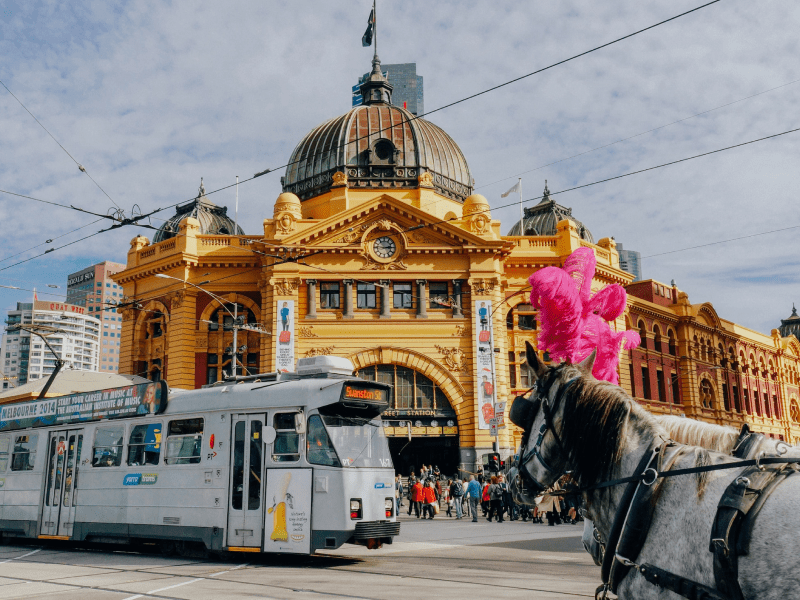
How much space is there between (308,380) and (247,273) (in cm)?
2629

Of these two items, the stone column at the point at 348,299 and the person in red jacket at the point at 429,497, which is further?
the stone column at the point at 348,299

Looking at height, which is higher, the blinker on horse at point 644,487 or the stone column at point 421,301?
the stone column at point 421,301

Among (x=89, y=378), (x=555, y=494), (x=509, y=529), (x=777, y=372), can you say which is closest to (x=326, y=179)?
(x=89, y=378)

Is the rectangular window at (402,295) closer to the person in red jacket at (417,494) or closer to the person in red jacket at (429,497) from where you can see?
the person in red jacket at (417,494)

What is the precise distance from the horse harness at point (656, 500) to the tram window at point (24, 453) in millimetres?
17235

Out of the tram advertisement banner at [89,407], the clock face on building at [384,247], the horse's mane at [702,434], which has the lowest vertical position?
the horse's mane at [702,434]

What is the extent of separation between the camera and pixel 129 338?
1667 inches

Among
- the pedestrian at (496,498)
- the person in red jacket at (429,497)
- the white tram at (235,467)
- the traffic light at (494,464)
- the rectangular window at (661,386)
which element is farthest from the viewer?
the rectangular window at (661,386)

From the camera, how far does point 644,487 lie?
4020mm

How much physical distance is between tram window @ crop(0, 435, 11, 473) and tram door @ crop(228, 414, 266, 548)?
8.75 meters

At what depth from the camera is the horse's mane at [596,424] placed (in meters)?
4.36

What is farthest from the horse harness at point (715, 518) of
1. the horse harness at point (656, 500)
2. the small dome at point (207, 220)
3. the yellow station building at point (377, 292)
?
the small dome at point (207, 220)

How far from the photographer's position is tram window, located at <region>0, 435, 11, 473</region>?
1936cm

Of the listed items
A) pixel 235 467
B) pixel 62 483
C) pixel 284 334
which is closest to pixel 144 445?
pixel 235 467
